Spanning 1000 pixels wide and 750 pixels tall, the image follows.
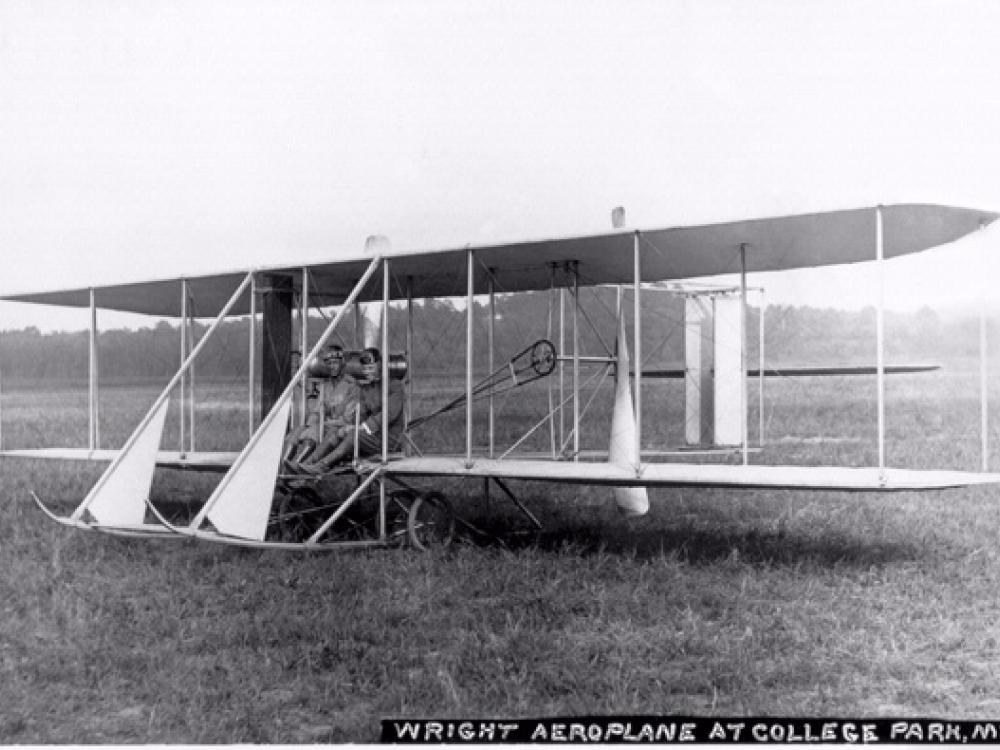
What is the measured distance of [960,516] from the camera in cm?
1058

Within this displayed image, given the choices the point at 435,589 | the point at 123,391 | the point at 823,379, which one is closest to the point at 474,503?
the point at 435,589

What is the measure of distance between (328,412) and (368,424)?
40.9 inches

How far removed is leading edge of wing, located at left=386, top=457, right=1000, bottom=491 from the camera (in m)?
7.15

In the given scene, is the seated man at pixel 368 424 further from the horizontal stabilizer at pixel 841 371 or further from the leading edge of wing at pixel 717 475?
the horizontal stabilizer at pixel 841 371

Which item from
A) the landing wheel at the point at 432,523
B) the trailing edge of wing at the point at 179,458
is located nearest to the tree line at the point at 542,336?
the trailing edge of wing at the point at 179,458

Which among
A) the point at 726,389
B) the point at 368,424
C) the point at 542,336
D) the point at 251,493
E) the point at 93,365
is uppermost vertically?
the point at 542,336

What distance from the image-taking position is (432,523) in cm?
1012

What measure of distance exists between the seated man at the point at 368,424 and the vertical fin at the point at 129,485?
150cm

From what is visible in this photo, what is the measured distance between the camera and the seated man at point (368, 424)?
10.1m

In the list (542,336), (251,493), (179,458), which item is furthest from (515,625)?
(542,336)

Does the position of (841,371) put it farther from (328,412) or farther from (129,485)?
(129,485)

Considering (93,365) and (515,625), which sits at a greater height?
(93,365)

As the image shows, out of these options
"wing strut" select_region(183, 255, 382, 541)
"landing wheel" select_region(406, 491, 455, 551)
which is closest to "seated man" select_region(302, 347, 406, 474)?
"landing wheel" select_region(406, 491, 455, 551)

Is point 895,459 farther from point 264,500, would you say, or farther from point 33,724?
point 33,724
